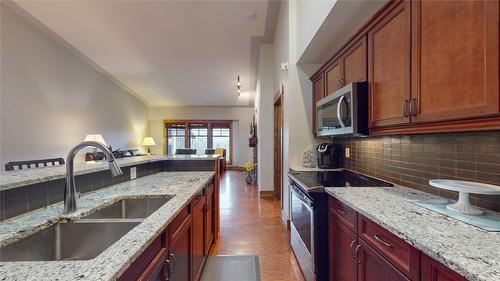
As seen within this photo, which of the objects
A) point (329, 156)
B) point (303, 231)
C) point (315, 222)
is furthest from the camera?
point (329, 156)

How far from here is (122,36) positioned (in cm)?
507

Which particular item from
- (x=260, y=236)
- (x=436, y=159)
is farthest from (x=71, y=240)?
(x=260, y=236)

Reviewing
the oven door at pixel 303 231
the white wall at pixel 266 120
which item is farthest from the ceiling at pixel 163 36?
the oven door at pixel 303 231

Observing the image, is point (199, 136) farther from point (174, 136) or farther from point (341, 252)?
point (341, 252)

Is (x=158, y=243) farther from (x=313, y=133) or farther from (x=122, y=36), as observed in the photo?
(x=122, y=36)

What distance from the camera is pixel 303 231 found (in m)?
2.12

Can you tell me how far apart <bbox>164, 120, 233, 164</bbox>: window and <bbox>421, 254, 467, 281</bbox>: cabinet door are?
9.45 meters

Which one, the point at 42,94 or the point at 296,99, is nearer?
the point at 296,99

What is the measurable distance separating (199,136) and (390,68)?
9250mm

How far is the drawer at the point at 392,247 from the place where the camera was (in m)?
0.93

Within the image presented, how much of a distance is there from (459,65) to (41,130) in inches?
243

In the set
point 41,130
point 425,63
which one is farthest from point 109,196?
point 41,130

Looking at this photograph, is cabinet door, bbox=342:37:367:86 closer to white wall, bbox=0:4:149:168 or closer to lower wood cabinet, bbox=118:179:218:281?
lower wood cabinet, bbox=118:179:218:281

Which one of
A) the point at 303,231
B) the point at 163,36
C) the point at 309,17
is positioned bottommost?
the point at 303,231
